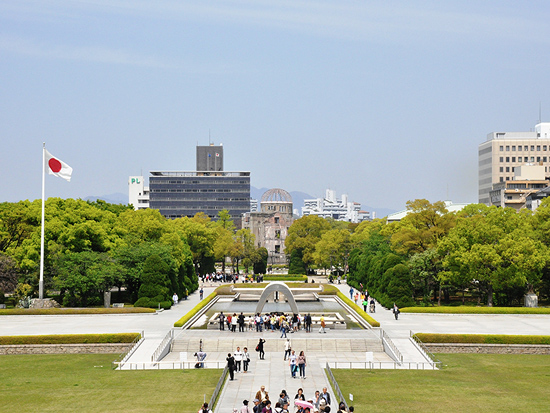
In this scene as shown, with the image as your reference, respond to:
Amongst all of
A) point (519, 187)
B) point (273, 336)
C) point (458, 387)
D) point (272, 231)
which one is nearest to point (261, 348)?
point (273, 336)

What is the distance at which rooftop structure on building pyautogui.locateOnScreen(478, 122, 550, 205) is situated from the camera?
146 meters

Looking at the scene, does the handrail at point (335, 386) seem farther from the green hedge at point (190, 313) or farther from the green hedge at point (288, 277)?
the green hedge at point (288, 277)

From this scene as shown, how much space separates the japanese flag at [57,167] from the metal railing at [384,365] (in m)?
34.0

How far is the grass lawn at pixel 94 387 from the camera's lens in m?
29.5

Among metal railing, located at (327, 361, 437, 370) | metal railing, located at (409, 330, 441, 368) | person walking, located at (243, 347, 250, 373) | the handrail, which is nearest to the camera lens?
the handrail

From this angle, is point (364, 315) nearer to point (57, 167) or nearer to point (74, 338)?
point (74, 338)

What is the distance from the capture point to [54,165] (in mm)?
62281

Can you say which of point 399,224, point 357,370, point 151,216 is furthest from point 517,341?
point 151,216

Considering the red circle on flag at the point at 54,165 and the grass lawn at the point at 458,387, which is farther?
the red circle on flag at the point at 54,165

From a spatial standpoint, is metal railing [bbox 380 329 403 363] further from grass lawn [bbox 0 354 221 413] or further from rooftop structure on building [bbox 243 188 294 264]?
rooftop structure on building [bbox 243 188 294 264]

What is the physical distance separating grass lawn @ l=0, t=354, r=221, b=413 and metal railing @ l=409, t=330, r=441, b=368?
11989 mm

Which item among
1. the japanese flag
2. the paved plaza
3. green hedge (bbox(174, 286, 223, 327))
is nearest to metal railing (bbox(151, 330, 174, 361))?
the paved plaza

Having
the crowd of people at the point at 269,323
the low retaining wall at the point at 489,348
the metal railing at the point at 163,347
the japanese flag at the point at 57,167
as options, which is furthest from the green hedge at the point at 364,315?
the japanese flag at the point at 57,167

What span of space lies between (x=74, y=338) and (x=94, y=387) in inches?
457
